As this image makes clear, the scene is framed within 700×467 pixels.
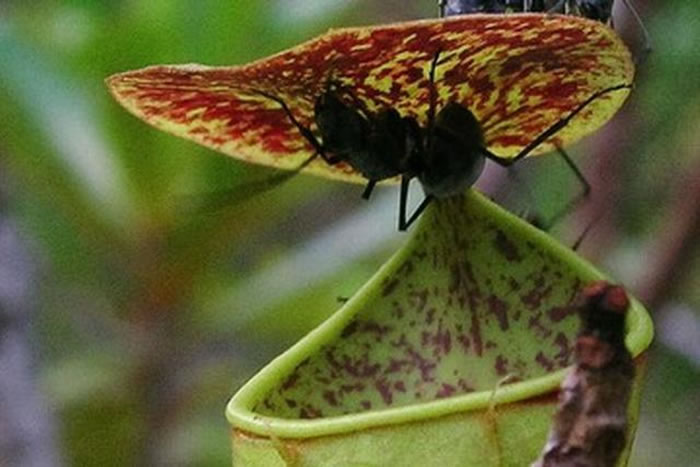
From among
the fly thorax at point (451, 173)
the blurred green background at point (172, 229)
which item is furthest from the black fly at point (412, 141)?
the blurred green background at point (172, 229)

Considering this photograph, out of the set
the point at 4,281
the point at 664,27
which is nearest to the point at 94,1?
the point at 4,281

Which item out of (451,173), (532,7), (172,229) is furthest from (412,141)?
(172,229)

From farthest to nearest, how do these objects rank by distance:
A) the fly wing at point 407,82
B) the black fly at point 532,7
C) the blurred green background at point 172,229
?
the blurred green background at point 172,229
the black fly at point 532,7
the fly wing at point 407,82

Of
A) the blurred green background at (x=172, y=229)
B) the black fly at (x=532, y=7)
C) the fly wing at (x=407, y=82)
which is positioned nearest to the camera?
the fly wing at (x=407, y=82)

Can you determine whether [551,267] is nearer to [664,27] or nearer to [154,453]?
[154,453]

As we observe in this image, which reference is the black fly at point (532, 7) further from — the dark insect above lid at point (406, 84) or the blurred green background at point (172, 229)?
the blurred green background at point (172, 229)

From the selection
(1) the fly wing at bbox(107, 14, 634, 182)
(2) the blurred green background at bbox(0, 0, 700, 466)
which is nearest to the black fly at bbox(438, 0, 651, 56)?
(1) the fly wing at bbox(107, 14, 634, 182)
